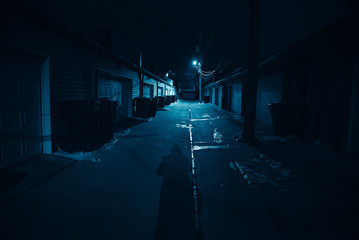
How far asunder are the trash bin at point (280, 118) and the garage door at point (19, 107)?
25.3ft

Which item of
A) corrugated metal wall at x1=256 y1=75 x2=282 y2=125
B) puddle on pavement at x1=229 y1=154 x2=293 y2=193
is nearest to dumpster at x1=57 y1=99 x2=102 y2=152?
puddle on pavement at x1=229 y1=154 x2=293 y2=193

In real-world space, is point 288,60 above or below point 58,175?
above

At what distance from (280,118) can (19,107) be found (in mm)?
8055

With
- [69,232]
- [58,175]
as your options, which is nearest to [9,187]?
[58,175]

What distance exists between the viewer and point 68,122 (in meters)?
5.29

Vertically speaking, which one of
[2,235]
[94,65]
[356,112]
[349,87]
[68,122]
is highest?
[94,65]

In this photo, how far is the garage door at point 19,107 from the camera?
3965 millimetres

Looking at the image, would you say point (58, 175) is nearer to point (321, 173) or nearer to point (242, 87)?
point (321, 173)

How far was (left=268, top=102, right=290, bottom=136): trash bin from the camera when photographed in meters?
7.30

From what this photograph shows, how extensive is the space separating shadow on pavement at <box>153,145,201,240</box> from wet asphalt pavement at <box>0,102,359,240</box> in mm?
12

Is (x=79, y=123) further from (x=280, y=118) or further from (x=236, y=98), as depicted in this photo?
(x=236, y=98)

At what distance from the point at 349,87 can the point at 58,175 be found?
7391 mm

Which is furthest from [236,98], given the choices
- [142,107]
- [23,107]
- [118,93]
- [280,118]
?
[23,107]

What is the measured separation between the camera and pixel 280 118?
24.3ft
